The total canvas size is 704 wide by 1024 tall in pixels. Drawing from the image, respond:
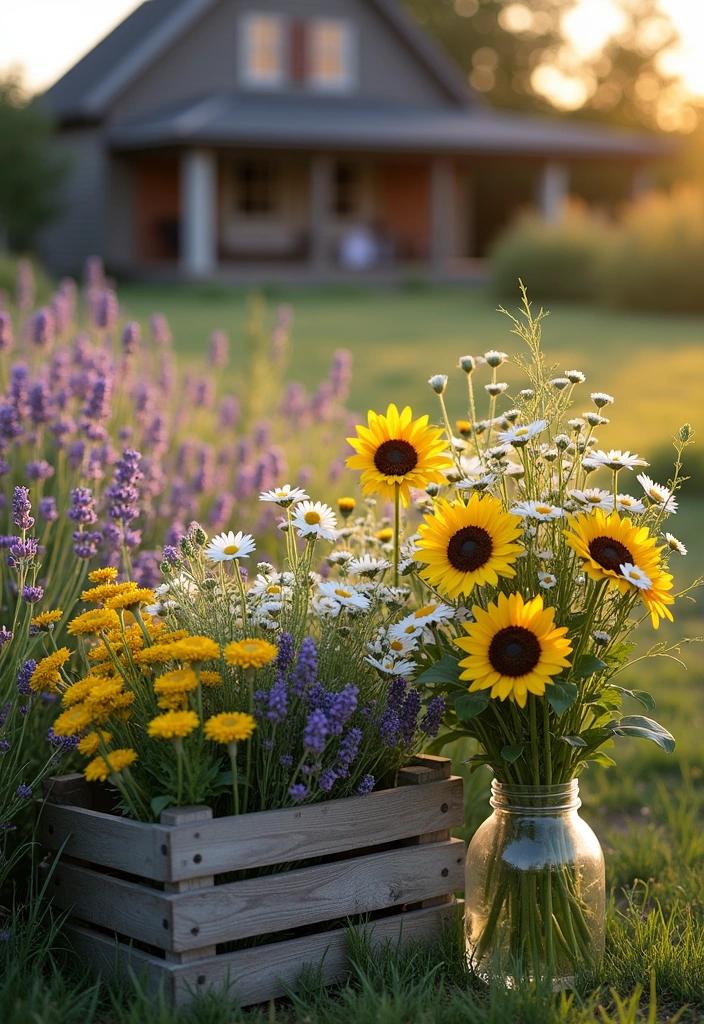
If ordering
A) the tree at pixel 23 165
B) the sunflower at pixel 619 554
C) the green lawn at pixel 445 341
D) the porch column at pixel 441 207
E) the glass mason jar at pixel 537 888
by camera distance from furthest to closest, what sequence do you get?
the porch column at pixel 441 207 < the tree at pixel 23 165 < the green lawn at pixel 445 341 < the glass mason jar at pixel 537 888 < the sunflower at pixel 619 554

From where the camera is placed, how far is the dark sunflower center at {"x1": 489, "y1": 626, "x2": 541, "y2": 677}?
2549mm

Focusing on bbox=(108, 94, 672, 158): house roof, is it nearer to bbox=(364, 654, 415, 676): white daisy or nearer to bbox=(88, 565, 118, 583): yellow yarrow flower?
bbox=(88, 565, 118, 583): yellow yarrow flower

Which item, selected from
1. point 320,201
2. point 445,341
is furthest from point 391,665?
point 320,201

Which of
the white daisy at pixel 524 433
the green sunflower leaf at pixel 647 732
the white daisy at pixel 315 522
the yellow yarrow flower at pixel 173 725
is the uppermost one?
the white daisy at pixel 524 433

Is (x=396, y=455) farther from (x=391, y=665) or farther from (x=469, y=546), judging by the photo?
(x=391, y=665)

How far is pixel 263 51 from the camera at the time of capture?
28.2 metres

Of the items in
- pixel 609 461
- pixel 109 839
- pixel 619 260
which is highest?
pixel 619 260

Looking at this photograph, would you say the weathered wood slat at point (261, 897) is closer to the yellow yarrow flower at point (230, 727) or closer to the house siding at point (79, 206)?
the yellow yarrow flower at point (230, 727)

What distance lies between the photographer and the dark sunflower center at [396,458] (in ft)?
9.39

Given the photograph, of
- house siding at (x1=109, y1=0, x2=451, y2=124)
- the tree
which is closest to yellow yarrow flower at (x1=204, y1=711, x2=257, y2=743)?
the tree

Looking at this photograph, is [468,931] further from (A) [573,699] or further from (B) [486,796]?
(B) [486,796]

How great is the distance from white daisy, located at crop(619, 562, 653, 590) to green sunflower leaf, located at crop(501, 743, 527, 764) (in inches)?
16.1

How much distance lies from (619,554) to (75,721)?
1118 mm

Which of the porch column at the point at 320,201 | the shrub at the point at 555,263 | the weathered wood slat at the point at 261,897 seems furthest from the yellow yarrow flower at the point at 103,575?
the porch column at the point at 320,201
